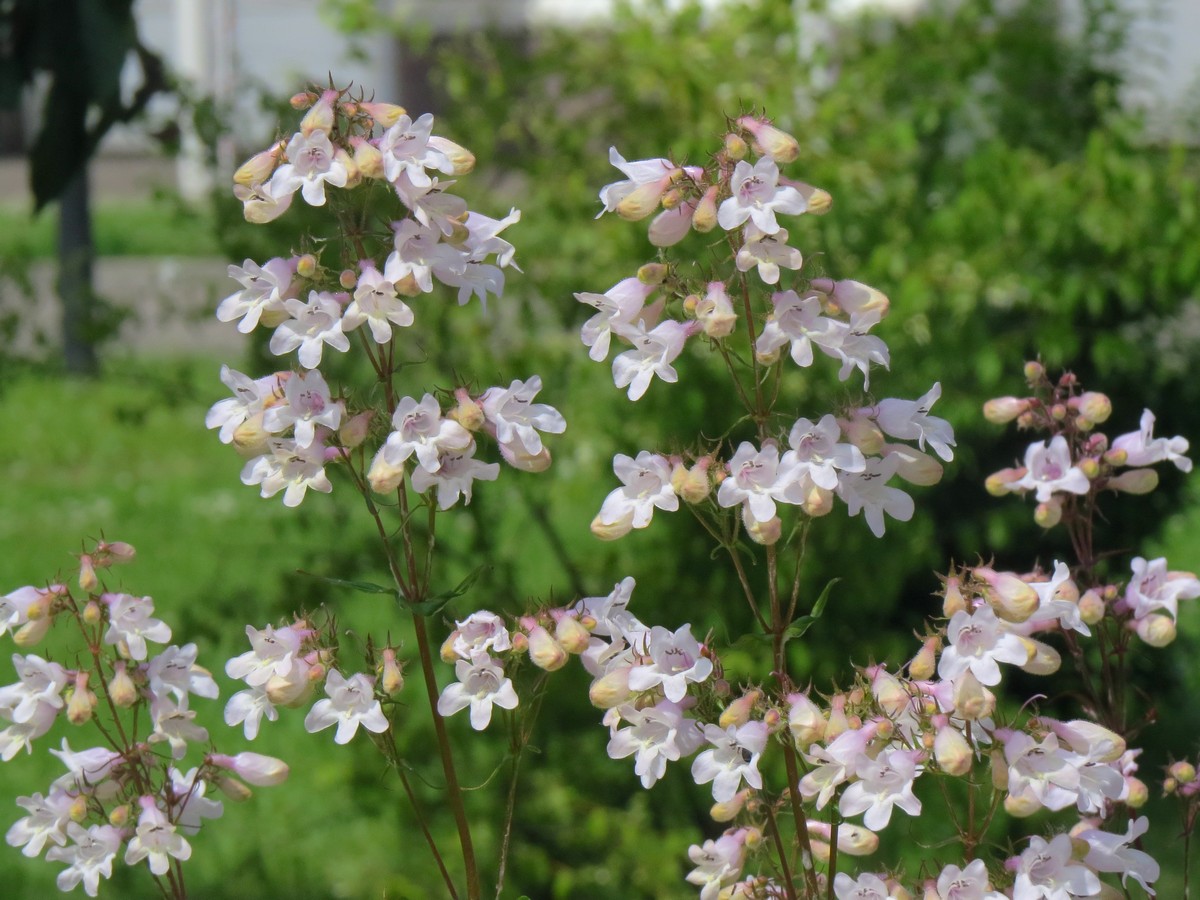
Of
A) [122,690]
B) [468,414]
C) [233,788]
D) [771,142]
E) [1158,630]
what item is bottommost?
[233,788]

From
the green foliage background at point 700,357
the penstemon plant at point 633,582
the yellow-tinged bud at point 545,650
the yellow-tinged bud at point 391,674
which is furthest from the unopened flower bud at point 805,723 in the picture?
the green foliage background at point 700,357

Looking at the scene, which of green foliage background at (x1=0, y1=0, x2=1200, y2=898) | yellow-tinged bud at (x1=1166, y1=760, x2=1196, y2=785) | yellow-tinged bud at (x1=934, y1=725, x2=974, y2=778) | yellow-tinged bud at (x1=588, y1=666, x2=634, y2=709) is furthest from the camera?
green foliage background at (x1=0, y1=0, x2=1200, y2=898)

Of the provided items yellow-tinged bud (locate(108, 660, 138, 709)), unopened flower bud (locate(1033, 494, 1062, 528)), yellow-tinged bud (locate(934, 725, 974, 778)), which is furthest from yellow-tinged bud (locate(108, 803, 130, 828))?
unopened flower bud (locate(1033, 494, 1062, 528))

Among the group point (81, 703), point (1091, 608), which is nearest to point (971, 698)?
point (1091, 608)

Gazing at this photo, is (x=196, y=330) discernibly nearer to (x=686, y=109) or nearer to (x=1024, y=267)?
(x=686, y=109)

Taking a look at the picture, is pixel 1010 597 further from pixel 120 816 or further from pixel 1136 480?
pixel 120 816

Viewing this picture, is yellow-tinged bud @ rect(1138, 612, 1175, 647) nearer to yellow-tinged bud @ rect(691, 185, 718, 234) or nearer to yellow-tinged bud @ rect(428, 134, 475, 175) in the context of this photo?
yellow-tinged bud @ rect(691, 185, 718, 234)
